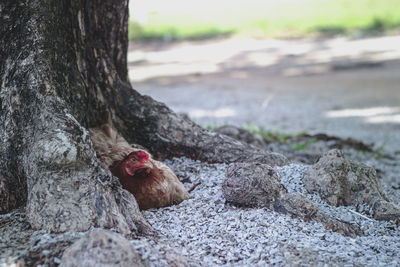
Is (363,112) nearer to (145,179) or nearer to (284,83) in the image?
(284,83)

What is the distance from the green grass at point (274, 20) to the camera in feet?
51.9

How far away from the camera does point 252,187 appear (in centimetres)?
299

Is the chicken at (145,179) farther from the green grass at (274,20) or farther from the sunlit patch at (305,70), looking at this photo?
the green grass at (274,20)

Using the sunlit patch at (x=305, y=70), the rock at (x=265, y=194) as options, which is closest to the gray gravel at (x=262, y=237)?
the rock at (x=265, y=194)

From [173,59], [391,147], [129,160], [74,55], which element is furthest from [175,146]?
[173,59]

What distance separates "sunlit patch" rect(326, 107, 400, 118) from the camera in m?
7.82

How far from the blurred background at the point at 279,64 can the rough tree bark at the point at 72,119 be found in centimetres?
284

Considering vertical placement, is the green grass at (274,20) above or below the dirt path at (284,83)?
above

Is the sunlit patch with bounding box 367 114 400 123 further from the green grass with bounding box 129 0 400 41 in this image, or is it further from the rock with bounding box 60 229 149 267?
the green grass with bounding box 129 0 400 41

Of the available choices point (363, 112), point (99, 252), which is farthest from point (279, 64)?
point (99, 252)

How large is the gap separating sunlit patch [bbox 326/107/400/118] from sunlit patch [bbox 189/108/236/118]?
169 centimetres

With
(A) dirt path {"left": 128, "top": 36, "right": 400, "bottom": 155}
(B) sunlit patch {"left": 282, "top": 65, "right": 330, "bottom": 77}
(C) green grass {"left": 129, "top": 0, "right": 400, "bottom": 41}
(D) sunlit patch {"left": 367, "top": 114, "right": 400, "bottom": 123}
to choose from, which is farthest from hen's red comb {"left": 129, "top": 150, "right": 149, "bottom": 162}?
(C) green grass {"left": 129, "top": 0, "right": 400, "bottom": 41}

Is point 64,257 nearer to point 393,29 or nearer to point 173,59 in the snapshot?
point 173,59

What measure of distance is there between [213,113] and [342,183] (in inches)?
193
